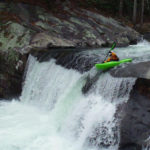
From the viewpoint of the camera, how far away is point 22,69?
1028 cm

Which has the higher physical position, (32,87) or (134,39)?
(134,39)

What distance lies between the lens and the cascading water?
625 centimetres

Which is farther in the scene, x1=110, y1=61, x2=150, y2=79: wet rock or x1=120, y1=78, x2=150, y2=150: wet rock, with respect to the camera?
x1=110, y1=61, x2=150, y2=79: wet rock

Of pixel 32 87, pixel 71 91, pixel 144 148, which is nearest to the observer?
pixel 144 148

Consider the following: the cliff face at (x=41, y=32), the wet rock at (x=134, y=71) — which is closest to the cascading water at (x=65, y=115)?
the wet rock at (x=134, y=71)

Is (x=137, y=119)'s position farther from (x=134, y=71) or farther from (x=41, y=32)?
(x=41, y=32)

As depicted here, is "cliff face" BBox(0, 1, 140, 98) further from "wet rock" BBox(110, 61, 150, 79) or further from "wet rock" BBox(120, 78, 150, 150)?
"wet rock" BBox(120, 78, 150, 150)

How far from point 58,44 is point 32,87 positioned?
9.24 feet

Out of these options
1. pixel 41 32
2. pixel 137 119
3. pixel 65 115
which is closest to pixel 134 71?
pixel 137 119

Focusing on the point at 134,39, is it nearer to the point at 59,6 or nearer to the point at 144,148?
the point at 59,6

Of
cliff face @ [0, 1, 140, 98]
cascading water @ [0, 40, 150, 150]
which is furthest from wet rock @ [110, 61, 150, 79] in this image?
cliff face @ [0, 1, 140, 98]

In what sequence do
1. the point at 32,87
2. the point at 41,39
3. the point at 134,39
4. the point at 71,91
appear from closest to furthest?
1. the point at 71,91
2. the point at 32,87
3. the point at 41,39
4. the point at 134,39

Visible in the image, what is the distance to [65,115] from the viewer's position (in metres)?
7.52

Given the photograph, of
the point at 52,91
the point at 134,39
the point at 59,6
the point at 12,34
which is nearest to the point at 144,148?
the point at 52,91
